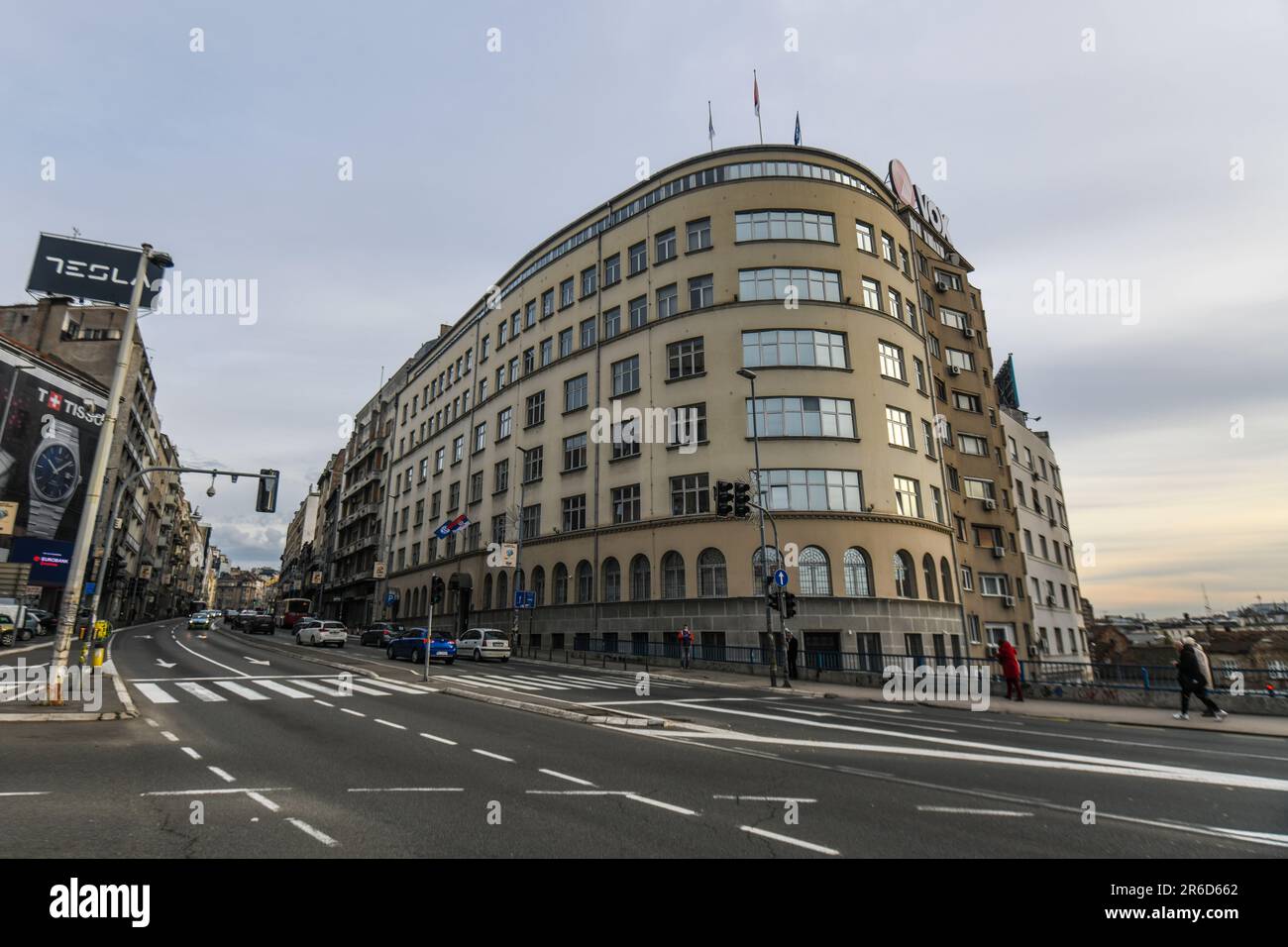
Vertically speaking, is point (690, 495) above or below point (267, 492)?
above

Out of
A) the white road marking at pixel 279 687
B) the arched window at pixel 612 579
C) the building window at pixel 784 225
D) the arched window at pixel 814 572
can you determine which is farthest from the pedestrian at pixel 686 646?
the building window at pixel 784 225

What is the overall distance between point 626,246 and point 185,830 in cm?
3845

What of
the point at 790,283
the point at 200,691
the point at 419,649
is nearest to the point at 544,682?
the point at 419,649

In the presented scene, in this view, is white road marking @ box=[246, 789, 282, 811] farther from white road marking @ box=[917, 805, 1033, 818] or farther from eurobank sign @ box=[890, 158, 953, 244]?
eurobank sign @ box=[890, 158, 953, 244]

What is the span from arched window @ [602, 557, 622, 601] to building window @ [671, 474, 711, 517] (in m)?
4.88

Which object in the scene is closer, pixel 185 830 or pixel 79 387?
pixel 185 830

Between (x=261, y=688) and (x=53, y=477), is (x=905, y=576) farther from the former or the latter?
(x=53, y=477)

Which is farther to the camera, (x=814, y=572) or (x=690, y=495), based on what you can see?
(x=690, y=495)

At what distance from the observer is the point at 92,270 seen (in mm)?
13781

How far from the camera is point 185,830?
18.4 ft

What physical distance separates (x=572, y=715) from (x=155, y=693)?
1093cm

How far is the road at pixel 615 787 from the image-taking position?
17.8ft
